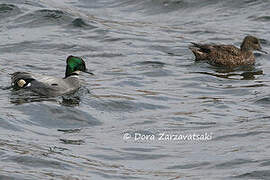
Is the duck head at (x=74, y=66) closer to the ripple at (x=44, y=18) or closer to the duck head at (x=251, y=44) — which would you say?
the duck head at (x=251, y=44)

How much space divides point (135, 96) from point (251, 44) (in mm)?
4578

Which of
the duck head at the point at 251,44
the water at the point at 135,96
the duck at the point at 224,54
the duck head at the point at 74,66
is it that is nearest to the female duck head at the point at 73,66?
the duck head at the point at 74,66

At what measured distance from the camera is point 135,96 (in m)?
13.5

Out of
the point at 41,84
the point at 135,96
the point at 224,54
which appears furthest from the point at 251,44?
the point at 41,84

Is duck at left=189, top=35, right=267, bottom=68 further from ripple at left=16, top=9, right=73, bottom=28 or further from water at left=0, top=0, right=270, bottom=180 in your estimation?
ripple at left=16, top=9, right=73, bottom=28

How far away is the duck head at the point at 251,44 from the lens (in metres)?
17.1

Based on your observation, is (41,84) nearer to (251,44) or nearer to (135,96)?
(135,96)

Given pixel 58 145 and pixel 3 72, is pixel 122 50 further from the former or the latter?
pixel 58 145

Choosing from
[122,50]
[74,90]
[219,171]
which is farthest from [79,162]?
[122,50]

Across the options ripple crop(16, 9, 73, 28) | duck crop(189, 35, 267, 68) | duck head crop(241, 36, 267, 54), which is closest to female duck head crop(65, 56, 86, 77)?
duck crop(189, 35, 267, 68)

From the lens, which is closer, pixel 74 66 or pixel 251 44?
pixel 74 66

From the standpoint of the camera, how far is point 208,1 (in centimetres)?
2209

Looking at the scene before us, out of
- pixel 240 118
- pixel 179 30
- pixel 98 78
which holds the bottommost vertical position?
pixel 240 118

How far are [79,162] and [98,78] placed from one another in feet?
18.8
